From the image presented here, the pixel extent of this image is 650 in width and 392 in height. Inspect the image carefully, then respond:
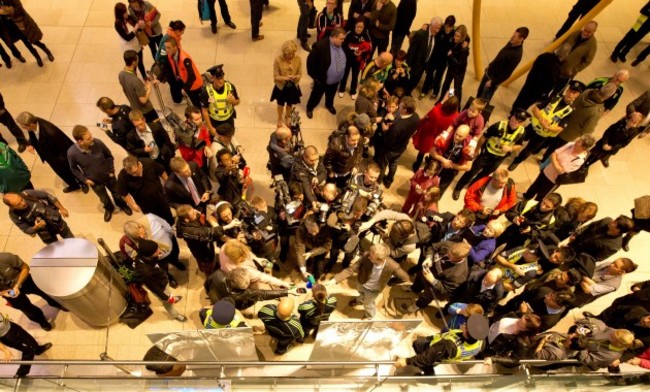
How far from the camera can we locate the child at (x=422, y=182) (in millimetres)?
5121

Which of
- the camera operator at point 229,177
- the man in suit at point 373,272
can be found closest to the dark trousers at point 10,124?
the camera operator at point 229,177

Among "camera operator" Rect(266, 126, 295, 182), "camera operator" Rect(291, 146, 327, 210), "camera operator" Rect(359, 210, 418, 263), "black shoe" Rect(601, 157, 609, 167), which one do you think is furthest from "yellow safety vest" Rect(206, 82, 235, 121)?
"black shoe" Rect(601, 157, 609, 167)

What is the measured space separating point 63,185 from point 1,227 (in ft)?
3.04

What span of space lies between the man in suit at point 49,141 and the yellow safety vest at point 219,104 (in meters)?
1.82

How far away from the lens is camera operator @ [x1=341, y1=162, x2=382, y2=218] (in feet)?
15.9

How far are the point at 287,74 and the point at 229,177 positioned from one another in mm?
1997

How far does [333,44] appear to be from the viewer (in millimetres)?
6293

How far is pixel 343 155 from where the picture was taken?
17.4 ft

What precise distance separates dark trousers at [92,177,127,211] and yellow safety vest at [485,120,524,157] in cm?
485

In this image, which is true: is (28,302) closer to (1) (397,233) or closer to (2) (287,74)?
(1) (397,233)

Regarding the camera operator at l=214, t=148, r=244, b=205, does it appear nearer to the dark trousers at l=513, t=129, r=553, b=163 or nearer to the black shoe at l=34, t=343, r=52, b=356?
the black shoe at l=34, t=343, r=52, b=356

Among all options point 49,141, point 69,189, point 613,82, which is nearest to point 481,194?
point 613,82

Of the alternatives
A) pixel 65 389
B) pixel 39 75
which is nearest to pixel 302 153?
pixel 65 389

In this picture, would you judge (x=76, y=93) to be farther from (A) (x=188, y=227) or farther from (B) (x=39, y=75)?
(A) (x=188, y=227)
